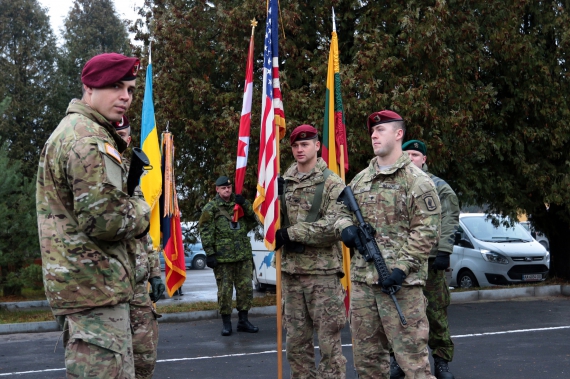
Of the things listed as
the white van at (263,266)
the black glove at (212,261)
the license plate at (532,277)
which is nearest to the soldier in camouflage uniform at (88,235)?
the black glove at (212,261)

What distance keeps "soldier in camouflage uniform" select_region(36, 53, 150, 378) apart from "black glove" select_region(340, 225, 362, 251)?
2.15 metres

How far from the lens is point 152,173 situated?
8648 millimetres

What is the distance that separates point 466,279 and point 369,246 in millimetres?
11731

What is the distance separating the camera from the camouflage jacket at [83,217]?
11.1 feet

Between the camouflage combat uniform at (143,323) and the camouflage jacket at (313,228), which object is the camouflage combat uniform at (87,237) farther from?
the camouflage jacket at (313,228)

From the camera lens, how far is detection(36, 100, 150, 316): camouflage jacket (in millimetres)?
3385

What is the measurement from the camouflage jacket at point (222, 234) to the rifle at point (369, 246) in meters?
5.29

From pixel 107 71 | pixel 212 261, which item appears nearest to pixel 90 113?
pixel 107 71

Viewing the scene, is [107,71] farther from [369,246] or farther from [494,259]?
[494,259]

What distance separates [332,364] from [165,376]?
102 inches

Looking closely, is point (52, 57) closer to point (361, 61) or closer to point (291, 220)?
point (361, 61)

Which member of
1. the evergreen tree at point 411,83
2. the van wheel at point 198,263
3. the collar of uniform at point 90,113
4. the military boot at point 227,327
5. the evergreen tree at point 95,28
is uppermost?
the evergreen tree at point 95,28

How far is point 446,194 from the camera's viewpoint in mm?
Result: 7328

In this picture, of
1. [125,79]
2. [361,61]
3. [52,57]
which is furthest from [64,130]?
[52,57]
